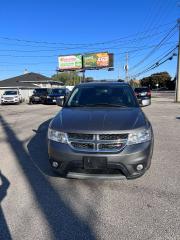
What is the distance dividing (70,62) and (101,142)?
50619mm

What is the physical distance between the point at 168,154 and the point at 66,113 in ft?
9.24

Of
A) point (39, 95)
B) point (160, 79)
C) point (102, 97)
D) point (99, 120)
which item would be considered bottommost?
point (39, 95)

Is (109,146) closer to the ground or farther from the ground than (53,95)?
farther from the ground

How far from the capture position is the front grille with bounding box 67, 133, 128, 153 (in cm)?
429

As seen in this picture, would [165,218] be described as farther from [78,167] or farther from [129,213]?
[78,167]

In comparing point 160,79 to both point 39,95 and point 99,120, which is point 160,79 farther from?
point 99,120

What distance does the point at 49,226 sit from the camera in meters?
3.48

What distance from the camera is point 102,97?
241 inches

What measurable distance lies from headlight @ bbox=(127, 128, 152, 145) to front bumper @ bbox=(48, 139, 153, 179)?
0.06m

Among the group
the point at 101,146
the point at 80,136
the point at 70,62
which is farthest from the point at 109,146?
the point at 70,62

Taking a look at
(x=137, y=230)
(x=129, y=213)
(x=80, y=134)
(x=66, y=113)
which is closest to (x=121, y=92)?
(x=66, y=113)

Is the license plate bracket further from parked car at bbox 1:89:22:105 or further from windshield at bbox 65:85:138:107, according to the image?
parked car at bbox 1:89:22:105

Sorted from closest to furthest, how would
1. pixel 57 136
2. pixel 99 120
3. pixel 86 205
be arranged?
1. pixel 86 205
2. pixel 57 136
3. pixel 99 120

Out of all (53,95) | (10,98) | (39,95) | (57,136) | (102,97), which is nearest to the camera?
(57,136)
